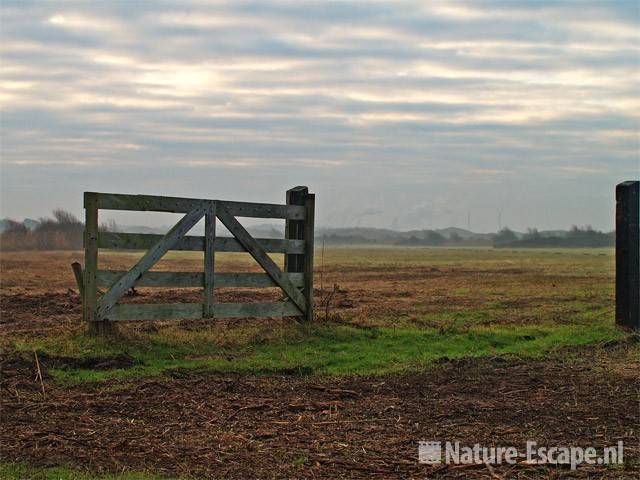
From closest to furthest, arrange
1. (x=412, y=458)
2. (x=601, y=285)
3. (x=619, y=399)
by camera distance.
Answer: (x=412, y=458), (x=619, y=399), (x=601, y=285)

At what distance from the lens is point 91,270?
36.5 ft

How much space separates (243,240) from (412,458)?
6.95 meters

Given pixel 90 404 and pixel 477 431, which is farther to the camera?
pixel 90 404

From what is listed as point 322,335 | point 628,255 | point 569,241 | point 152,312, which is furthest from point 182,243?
point 569,241

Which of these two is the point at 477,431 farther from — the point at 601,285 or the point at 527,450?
the point at 601,285

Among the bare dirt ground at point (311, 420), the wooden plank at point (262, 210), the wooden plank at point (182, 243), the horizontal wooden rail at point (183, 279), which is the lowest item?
the bare dirt ground at point (311, 420)

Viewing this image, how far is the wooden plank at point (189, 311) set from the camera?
11.4 meters

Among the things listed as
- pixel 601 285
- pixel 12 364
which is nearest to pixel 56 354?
pixel 12 364

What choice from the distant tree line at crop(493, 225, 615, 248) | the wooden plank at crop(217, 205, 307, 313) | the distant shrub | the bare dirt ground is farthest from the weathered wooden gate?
the distant tree line at crop(493, 225, 615, 248)

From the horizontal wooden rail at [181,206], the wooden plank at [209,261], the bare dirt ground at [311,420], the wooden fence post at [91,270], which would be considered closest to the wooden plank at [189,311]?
the wooden plank at [209,261]

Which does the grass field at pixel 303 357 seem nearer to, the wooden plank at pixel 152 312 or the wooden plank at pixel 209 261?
the wooden plank at pixel 152 312

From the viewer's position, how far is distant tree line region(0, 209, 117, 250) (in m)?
83.2

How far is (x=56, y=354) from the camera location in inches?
405

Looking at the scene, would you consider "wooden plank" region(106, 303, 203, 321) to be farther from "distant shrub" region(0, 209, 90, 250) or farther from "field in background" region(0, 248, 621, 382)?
"distant shrub" region(0, 209, 90, 250)
